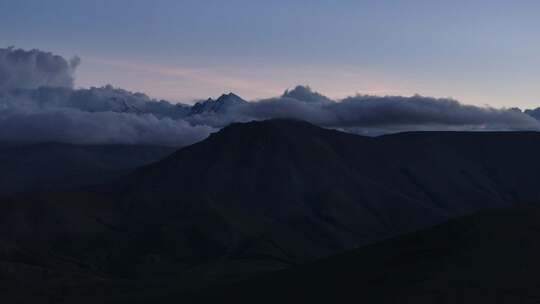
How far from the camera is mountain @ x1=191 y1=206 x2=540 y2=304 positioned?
11500 centimetres

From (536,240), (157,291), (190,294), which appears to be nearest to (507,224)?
(536,240)

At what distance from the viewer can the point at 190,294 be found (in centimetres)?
Answer: 15825

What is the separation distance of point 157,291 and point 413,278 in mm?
87204

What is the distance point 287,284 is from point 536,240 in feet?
137

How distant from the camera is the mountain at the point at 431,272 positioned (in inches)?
4528

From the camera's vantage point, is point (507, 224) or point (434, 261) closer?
point (434, 261)

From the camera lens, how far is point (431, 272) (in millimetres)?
123812

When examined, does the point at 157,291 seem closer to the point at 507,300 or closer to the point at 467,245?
the point at 467,245

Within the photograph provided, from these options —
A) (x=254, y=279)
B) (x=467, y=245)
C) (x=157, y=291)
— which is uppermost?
(x=467, y=245)

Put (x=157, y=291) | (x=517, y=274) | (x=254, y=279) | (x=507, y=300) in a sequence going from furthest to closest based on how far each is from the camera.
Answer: (x=157, y=291)
(x=254, y=279)
(x=517, y=274)
(x=507, y=300)

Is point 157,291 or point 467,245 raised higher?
point 467,245

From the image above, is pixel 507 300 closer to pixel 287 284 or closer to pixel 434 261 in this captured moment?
pixel 434 261

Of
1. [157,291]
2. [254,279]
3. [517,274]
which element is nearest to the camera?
[517,274]

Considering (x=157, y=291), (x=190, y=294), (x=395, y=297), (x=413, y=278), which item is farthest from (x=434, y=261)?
(x=157, y=291)
